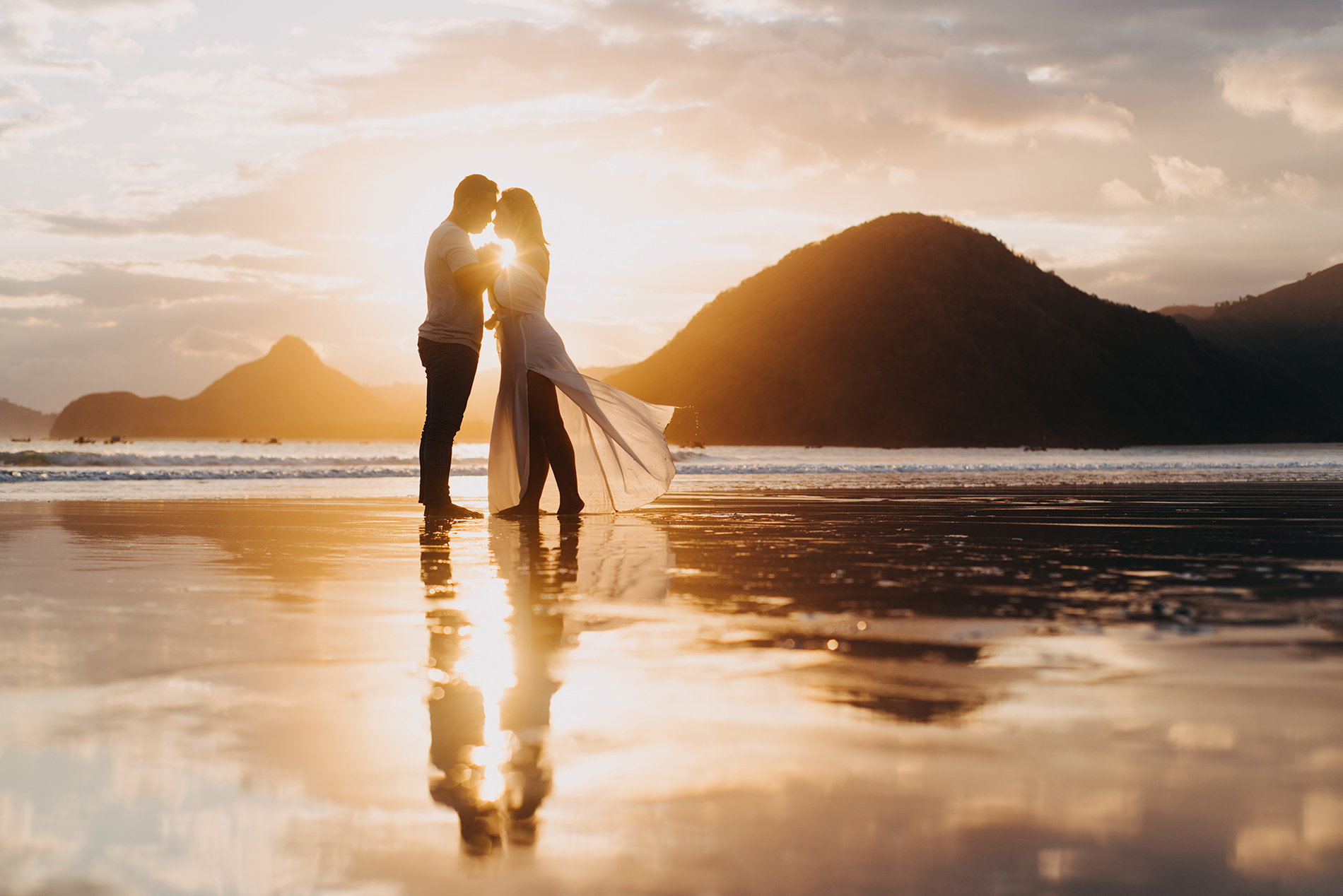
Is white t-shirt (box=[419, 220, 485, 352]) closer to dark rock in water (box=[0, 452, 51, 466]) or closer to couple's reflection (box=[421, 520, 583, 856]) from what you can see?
couple's reflection (box=[421, 520, 583, 856])

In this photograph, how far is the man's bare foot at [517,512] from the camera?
7531mm

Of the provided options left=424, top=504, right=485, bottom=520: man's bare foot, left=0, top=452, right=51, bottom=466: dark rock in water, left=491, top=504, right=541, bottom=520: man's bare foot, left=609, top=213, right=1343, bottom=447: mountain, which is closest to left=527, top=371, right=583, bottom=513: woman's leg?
left=491, top=504, right=541, bottom=520: man's bare foot

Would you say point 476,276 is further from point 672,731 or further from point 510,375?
point 672,731

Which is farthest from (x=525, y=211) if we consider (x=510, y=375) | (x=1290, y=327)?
(x=1290, y=327)

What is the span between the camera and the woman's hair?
7.81 meters

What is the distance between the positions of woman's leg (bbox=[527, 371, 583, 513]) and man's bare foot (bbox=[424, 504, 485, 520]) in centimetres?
47

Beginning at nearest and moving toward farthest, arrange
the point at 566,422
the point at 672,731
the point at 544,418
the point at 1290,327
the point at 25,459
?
the point at 672,731 → the point at 544,418 → the point at 566,422 → the point at 25,459 → the point at 1290,327

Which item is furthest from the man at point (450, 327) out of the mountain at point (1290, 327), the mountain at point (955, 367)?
the mountain at point (1290, 327)

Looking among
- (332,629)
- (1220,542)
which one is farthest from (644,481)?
(332,629)

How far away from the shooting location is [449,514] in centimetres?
770

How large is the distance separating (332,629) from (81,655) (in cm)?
65

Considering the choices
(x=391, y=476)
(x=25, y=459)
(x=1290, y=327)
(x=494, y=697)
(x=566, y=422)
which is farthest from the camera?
(x=1290, y=327)

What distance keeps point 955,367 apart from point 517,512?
117 m

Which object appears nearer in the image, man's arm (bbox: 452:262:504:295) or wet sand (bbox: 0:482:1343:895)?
wet sand (bbox: 0:482:1343:895)
